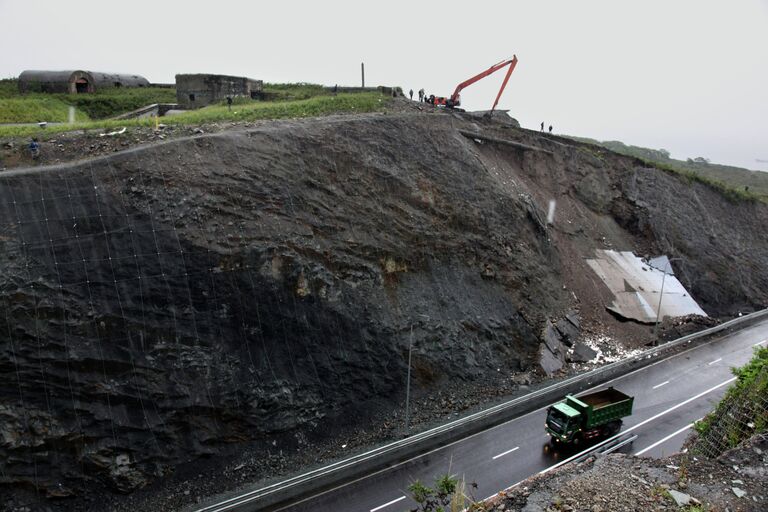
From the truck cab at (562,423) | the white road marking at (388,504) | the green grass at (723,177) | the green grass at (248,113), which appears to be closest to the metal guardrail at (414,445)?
the white road marking at (388,504)

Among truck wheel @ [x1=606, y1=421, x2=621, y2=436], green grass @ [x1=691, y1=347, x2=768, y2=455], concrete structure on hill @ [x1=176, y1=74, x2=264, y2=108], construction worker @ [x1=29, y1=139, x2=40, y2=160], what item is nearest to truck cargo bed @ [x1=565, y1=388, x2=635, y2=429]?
truck wheel @ [x1=606, y1=421, x2=621, y2=436]

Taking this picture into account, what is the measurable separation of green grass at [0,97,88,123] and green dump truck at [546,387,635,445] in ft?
106

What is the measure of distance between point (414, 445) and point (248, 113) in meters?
19.6

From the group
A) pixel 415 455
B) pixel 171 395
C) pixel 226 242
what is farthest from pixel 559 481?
pixel 226 242

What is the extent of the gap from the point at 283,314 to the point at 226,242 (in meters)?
3.62

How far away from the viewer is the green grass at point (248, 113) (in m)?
22.4

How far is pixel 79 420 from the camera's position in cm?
1554

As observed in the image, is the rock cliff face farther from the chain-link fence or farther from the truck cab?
the chain-link fence

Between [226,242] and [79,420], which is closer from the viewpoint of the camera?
[79,420]

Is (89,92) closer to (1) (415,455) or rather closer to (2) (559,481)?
(1) (415,455)

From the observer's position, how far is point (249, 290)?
62.0ft

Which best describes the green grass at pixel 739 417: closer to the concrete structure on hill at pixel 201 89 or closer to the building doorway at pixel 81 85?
the concrete structure on hill at pixel 201 89

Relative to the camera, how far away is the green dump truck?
18.3 metres

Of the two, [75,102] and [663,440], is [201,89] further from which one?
[663,440]
